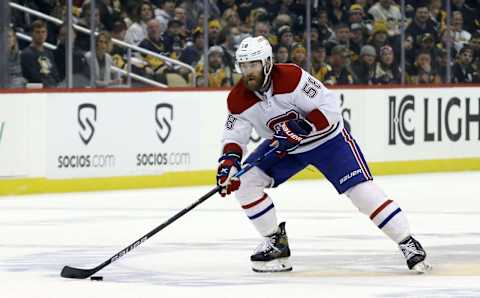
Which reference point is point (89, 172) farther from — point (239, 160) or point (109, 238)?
point (239, 160)

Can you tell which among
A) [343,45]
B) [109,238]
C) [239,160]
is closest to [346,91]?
[343,45]

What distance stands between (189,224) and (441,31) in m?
7.87

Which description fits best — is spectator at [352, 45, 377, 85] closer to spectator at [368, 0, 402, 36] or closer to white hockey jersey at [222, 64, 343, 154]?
spectator at [368, 0, 402, 36]

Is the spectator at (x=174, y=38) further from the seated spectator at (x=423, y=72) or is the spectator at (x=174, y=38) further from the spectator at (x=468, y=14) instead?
the spectator at (x=468, y=14)

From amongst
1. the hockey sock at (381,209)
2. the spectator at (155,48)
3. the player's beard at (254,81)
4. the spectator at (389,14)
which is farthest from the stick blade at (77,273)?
the spectator at (389,14)

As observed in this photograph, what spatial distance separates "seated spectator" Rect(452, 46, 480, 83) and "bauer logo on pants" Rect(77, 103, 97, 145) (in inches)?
213

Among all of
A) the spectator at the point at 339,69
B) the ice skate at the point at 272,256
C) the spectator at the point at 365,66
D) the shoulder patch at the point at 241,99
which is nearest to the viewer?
the shoulder patch at the point at 241,99

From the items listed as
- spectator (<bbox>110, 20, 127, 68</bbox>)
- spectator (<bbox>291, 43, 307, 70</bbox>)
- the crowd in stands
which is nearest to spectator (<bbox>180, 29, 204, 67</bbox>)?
the crowd in stands

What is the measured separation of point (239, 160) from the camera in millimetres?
8391

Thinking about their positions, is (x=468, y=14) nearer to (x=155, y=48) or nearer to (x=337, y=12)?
(x=337, y=12)

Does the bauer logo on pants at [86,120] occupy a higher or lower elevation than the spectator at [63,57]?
lower

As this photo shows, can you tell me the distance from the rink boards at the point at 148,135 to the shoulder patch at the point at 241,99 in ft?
20.2

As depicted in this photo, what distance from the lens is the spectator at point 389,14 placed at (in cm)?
1797

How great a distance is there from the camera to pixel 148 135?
15.4m
